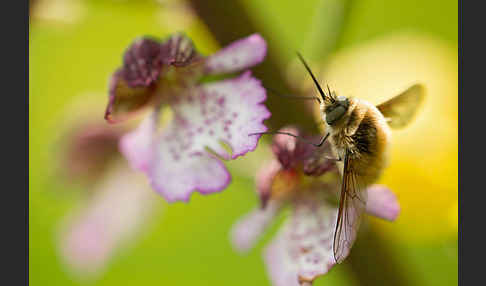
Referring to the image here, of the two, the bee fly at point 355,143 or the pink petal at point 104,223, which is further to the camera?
the pink petal at point 104,223

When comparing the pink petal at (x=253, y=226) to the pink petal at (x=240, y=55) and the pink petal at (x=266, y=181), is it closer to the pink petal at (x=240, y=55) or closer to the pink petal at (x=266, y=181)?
the pink petal at (x=266, y=181)

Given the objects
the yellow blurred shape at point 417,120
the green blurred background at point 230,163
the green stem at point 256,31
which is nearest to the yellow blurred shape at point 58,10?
the green blurred background at point 230,163

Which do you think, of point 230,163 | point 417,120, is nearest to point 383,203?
point 230,163

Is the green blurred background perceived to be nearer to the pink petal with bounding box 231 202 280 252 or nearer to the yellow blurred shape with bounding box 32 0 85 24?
the yellow blurred shape with bounding box 32 0 85 24

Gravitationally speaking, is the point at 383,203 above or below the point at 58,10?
below

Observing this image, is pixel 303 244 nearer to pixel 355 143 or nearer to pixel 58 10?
pixel 355 143

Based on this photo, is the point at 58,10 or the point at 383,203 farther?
the point at 58,10

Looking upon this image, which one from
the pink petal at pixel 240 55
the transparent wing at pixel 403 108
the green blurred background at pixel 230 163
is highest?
the pink petal at pixel 240 55
